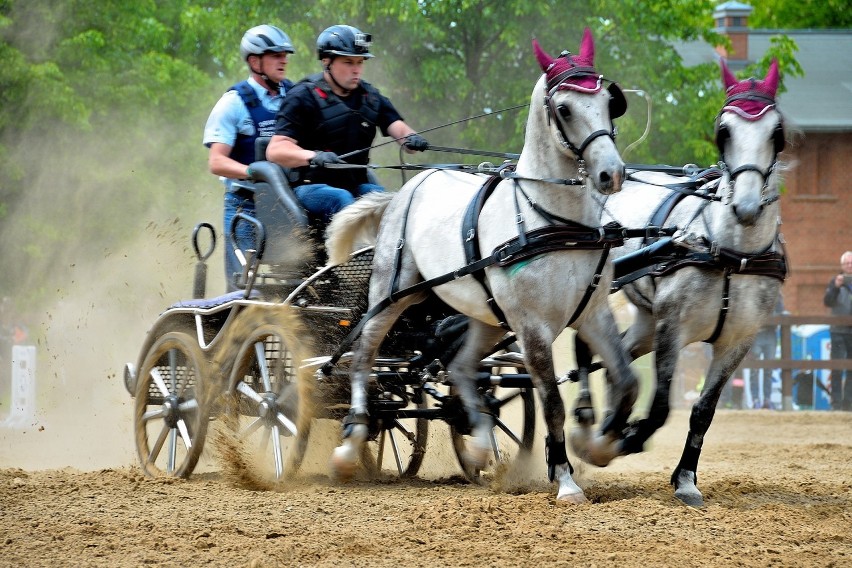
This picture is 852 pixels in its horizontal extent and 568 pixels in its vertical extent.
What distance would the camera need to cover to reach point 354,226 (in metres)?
6.77

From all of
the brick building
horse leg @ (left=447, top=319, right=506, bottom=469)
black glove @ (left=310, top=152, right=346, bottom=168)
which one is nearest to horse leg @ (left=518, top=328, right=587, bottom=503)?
horse leg @ (left=447, top=319, right=506, bottom=469)

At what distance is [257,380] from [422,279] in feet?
4.16

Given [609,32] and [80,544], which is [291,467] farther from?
[609,32]

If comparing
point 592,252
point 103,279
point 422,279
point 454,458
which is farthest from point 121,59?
point 592,252

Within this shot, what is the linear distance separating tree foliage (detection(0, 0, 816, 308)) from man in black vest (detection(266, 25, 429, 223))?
22.2 ft

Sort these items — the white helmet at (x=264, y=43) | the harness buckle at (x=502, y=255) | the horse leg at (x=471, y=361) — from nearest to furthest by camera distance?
the harness buckle at (x=502, y=255) < the horse leg at (x=471, y=361) < the white helmet at (x=264, y=43)

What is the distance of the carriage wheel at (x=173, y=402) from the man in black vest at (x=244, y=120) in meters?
0.55

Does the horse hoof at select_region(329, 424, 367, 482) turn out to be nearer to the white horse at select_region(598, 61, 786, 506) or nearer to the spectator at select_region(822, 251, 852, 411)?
the white horse at select_region(598, 61, 786, 506)

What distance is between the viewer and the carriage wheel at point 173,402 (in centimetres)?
717

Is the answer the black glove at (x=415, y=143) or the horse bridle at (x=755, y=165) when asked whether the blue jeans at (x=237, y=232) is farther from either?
the horse bridle at (x=755, y=165)

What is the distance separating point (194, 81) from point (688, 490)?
12.5m

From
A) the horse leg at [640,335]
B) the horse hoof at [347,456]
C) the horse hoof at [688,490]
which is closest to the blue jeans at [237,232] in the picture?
the horse hoof at [347,456]

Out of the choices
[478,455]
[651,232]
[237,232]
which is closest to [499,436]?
[478,455]

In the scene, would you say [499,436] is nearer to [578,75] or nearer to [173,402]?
[173,402]
